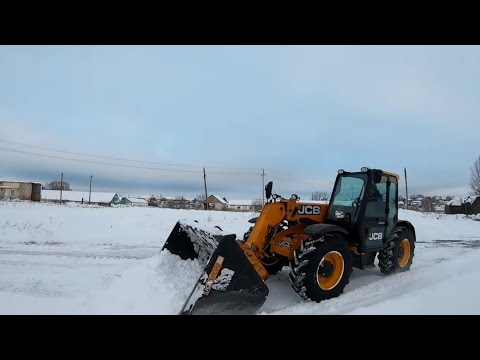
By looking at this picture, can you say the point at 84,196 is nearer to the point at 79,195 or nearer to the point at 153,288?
the point at 79,195

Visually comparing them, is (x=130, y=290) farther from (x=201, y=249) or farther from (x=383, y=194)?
(x=383, y=194)

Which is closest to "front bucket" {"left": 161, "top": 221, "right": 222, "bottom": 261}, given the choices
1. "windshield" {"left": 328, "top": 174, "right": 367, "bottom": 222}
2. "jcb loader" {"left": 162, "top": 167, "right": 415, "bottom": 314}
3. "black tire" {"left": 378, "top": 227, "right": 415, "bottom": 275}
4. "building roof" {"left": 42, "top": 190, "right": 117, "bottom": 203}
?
"jcb loader" {"left": 162, "top": 167, "right": 415, "bottom": 314}

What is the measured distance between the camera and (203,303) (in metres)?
4.17

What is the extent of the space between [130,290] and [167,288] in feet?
1.61

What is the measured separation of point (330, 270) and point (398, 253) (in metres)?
2.38

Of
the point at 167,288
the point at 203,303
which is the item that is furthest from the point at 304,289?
the point at 167,288

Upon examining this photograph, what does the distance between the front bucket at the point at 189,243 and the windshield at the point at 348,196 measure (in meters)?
A: 2.45

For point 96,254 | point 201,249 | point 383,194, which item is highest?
point 383,194

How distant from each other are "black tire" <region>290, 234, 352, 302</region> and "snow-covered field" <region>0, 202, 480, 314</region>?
0.59ft

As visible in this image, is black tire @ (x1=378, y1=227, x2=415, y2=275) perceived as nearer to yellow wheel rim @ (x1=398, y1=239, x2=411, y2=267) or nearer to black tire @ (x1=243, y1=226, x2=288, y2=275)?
yellow wheel rim @ (x1=398, y1=239, x2=411, y2=267)

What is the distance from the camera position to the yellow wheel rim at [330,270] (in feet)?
16.9

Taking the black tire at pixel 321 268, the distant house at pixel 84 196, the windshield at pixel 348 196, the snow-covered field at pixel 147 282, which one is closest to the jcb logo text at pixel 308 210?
the windshield at pixel 348 196
